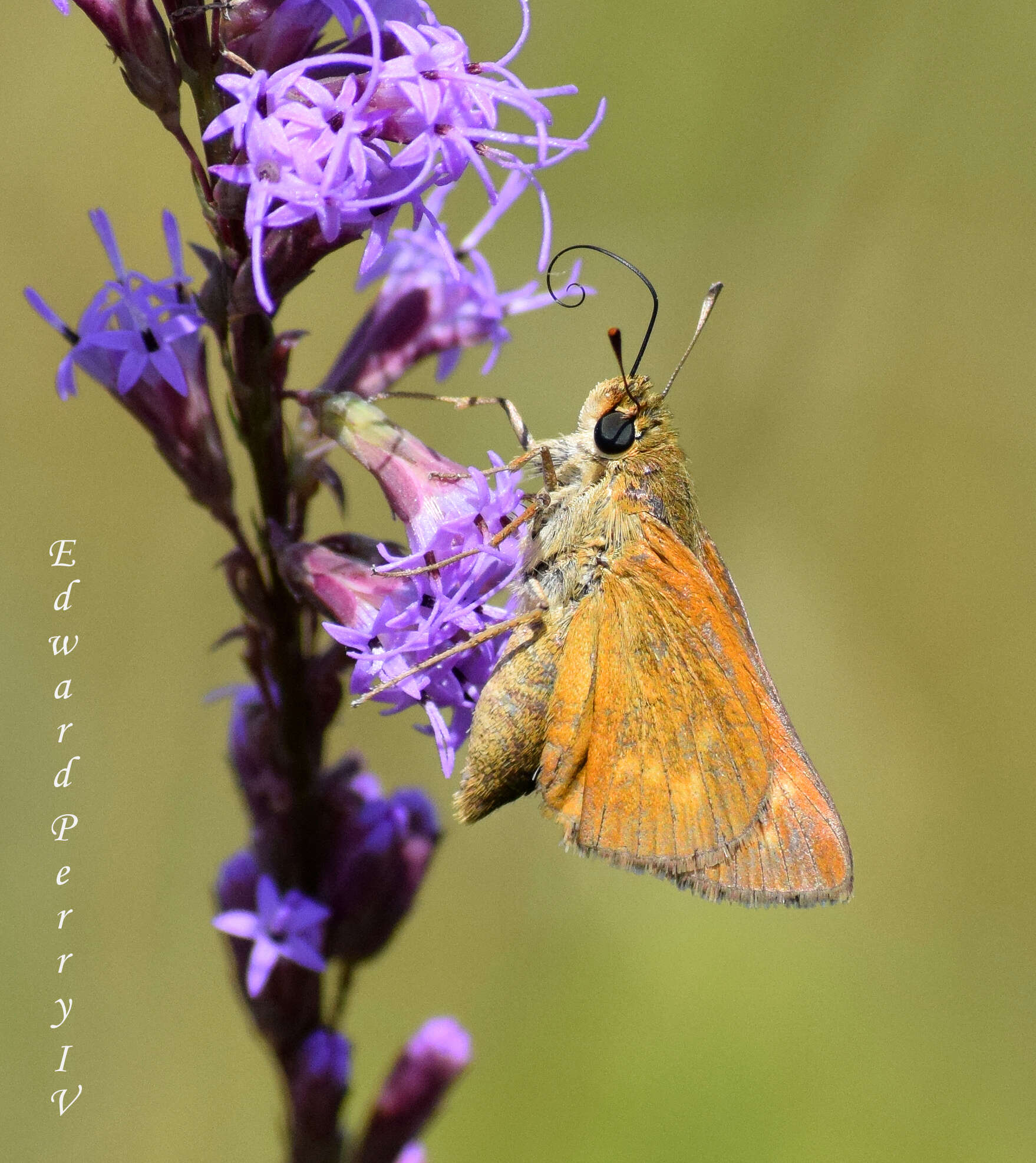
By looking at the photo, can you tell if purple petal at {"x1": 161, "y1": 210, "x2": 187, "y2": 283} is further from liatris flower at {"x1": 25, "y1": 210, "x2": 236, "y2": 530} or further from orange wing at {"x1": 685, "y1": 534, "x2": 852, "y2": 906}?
orange wing at {"x1": 685, "y1": 534, "x2": 852, "y2": 906}

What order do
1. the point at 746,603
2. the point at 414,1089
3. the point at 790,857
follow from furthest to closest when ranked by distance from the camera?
the point at 746,603 → the point at 414,1089 → the point at 790,857

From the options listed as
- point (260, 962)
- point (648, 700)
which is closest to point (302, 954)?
point (260, 962)

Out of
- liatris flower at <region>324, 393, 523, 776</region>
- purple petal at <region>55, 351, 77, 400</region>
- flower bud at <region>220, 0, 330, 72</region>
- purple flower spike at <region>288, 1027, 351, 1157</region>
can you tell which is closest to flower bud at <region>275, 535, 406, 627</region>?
liatris flower at <region>324, 393, 523, 776</region>

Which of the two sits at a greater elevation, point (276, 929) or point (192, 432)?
point (192, 432)

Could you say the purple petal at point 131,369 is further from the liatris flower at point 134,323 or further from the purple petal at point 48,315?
the purple petal at point 48,315

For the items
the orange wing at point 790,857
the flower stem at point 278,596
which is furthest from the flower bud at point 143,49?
the orange wing at point 790,857

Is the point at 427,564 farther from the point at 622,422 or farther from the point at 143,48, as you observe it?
the point at 143,48

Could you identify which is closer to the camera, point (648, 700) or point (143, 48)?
point (143, 48)

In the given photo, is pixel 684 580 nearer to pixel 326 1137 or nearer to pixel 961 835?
pixel 326 1137
